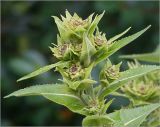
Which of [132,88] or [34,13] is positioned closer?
[132,88]

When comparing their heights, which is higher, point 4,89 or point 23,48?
point 23,48

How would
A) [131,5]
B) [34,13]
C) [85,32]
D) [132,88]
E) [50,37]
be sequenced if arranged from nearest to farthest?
[85,32], [132,88], [131,5], [50,37], [34,13]

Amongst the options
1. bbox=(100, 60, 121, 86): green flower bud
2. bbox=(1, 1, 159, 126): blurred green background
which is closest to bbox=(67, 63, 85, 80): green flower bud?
bbox=(100, 60, 121, 86): green flower bud

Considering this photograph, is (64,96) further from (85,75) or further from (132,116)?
(132,116)

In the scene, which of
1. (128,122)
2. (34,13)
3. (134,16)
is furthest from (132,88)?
(34,13)

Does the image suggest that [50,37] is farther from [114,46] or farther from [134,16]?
[114,46]

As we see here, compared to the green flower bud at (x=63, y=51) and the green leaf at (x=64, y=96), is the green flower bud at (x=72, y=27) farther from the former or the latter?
the green leaf at (x=64, y=96)

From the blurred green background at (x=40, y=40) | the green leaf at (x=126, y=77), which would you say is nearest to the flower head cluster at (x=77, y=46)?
the green leaf at (x=126, y=77)
